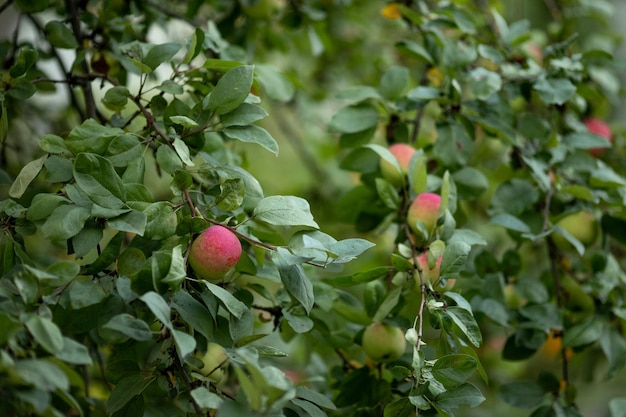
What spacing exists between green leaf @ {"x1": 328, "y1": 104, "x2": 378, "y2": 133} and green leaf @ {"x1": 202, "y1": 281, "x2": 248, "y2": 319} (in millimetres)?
341

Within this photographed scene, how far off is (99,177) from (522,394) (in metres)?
0.58

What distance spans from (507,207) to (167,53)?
45cm

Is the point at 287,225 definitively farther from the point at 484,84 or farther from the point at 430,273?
the point at 484,84

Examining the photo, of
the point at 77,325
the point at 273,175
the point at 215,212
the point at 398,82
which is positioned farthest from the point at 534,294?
the point at 273,175

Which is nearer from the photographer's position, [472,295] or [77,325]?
[77,325]

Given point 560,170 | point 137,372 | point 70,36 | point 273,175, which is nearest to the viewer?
point 137,372

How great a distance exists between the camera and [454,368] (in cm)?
59

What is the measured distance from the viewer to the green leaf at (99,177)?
57 cm

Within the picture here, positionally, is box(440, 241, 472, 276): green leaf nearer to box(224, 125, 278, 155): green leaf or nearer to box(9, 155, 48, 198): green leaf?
box(224, 125, 278, 155): green leaf

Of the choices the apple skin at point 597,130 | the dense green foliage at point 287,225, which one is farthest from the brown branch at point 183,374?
the apple skin at point 597,130

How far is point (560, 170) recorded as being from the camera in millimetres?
916

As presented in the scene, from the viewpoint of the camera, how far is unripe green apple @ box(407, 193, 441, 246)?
0.74 meters

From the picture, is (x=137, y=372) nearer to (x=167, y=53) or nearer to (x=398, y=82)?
(x=167, y=53)

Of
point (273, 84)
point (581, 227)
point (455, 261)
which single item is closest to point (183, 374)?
point (455, 261)
